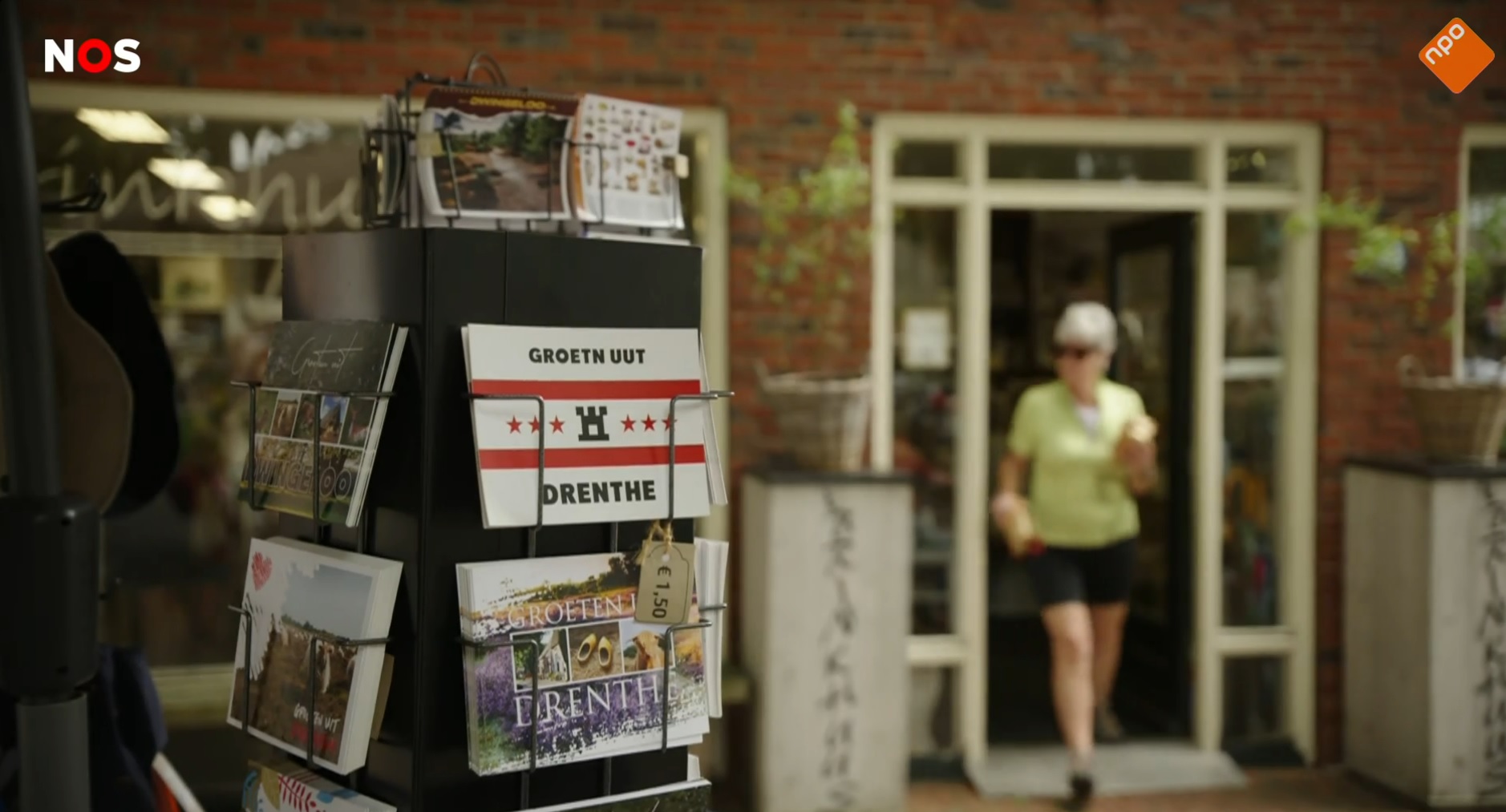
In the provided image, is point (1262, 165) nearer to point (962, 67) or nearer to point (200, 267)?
point (962, 67)

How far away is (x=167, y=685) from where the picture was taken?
4.91m

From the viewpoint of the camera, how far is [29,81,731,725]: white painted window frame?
483 centimetres

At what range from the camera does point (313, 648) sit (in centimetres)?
198

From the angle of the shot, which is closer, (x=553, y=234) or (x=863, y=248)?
(x=553, y=234)

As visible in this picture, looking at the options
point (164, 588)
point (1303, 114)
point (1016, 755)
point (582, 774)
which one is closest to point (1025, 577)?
point (1016, 755)

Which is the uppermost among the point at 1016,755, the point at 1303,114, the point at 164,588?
the point at 1303,114

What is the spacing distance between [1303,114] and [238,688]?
188 inches

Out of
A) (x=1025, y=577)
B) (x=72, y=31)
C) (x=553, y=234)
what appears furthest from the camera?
(x=1025, y=577)

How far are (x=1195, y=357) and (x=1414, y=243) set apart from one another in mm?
916

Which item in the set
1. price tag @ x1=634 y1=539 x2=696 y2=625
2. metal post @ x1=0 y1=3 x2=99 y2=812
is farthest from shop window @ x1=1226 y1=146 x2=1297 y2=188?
metal post @ x1=0 y1=3 x2=99 y2=812

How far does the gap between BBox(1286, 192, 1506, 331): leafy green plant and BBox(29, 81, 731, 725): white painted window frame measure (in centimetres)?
226

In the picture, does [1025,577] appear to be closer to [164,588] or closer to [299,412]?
[164,588]

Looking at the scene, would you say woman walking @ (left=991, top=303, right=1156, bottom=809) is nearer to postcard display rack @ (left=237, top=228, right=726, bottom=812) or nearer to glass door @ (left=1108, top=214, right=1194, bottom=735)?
glass door @ (left=1108, top=214, right=1194, bottom=735)

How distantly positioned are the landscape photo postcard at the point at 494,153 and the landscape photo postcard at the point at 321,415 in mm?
283
